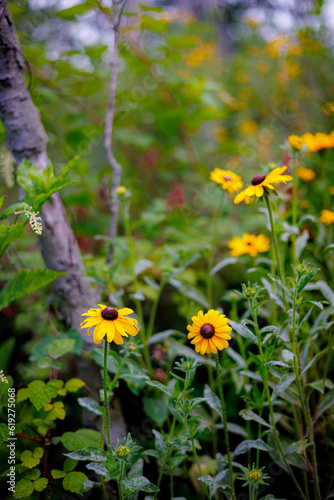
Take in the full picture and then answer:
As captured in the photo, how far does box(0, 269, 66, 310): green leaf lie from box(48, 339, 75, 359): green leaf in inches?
6.5

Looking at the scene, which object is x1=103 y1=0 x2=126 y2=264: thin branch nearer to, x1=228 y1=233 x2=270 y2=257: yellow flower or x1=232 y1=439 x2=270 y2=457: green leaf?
x1=228 y1=233 x2=270 y2=257: yellow flower

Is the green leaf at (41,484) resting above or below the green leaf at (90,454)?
below

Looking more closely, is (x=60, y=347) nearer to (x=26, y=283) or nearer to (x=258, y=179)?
(x=26, y=283)

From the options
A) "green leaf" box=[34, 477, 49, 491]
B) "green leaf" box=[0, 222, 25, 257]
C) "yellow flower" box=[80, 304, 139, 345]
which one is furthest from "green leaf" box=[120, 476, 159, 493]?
"green leaf" box=[0, 222, 25, 257]

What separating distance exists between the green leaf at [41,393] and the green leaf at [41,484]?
0.48 ft

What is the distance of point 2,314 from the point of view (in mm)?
1466

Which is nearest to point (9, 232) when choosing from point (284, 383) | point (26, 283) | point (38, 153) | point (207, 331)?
point (26, 283)

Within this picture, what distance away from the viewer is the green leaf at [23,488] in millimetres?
671

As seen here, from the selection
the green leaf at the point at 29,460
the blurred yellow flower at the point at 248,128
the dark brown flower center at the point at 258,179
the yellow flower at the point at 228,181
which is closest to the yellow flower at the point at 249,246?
the yellow flower at the point at 228,181

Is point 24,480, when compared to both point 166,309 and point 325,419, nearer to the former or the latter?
point 325,419

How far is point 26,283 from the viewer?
774 millimetres

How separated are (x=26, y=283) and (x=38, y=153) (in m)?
0.37

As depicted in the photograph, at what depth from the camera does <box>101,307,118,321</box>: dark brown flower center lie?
0.61 m

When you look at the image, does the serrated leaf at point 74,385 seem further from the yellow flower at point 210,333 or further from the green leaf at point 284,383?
the green leaf at point 284,383
